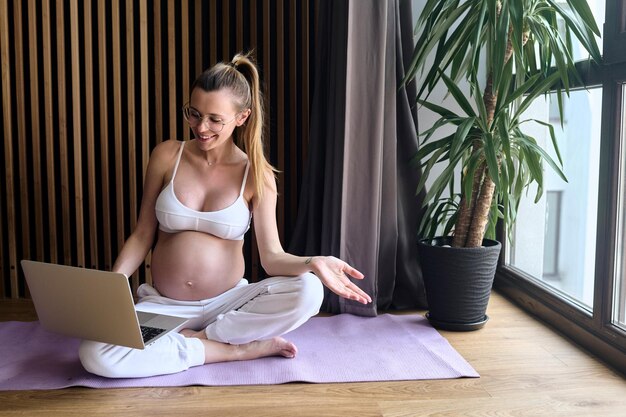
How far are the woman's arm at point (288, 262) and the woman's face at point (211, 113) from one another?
278 mm

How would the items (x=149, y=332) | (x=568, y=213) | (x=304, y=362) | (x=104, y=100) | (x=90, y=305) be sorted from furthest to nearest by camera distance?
(x=104, y=100) < (x=568, y=213) < (x=304, y=362) < (x=149, y=332) < (x=90, y=305)

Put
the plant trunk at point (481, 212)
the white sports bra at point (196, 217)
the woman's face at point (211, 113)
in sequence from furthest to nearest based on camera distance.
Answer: the plant trunk at point (481, 212) → the white sports bra at point (196, 217) → the woman's face at point (211, 113)

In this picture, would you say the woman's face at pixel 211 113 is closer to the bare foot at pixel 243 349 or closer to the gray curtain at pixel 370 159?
the bare foot at pixel 243 349

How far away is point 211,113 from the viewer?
2.55 meters

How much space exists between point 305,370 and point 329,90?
145 cm


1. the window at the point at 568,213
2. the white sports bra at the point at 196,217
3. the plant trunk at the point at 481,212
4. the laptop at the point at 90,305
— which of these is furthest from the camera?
the plant trunk at the point at 481,212

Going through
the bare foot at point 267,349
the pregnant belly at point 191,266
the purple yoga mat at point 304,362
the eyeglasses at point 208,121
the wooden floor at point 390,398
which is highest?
the eyeglasses at point 208,121

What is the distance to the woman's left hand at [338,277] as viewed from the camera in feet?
7.44

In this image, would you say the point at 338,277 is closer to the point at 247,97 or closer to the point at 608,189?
the point at 247,97

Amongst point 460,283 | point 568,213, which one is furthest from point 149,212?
point 568,213

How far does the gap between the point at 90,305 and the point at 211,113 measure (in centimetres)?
76

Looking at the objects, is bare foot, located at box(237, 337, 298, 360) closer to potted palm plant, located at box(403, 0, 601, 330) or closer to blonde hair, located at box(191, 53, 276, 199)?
blonde hair, located at box(191, 53, 276, 199)

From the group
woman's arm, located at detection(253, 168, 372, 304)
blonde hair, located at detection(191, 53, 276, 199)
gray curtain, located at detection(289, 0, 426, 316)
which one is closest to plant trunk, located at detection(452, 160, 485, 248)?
gray curtain, located at detection(289, 0, 426, 316)

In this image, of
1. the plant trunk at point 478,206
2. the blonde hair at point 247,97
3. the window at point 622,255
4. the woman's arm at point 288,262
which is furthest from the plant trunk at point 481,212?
the blonde hair at point 247,97
